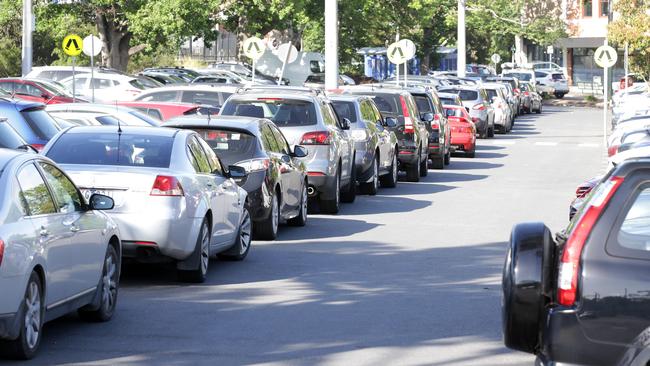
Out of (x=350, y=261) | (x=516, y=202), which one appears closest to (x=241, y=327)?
(x=350, y=261)

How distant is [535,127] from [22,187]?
4479 centimetres

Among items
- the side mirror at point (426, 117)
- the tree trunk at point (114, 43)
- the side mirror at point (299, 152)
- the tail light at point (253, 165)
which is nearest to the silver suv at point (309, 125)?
the side mirror at point (299, 152)

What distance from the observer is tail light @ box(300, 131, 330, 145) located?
64.6 feet

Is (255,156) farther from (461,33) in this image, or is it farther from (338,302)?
(461,33)

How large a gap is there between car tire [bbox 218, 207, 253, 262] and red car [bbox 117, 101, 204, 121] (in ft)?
40.3

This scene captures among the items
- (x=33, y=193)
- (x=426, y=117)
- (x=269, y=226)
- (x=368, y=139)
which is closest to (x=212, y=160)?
(x=269, y=226)

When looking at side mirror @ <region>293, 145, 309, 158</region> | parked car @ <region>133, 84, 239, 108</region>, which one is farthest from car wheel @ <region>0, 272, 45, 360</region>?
parked car @ <region>133, 84, 239, 108</region>

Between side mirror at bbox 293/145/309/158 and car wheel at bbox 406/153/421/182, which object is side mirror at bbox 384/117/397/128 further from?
side mirror at bbox 293/145/309/158

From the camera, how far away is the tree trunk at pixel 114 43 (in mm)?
55906

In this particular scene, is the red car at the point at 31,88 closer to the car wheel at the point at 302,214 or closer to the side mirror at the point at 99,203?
the car wheel at the point at 302,214

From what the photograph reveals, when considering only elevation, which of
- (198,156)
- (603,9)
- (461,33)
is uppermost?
(603,9)

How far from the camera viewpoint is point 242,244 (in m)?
14.8

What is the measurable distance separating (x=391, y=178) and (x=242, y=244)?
11.0 m

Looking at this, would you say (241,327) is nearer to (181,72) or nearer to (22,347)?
(22,347)
